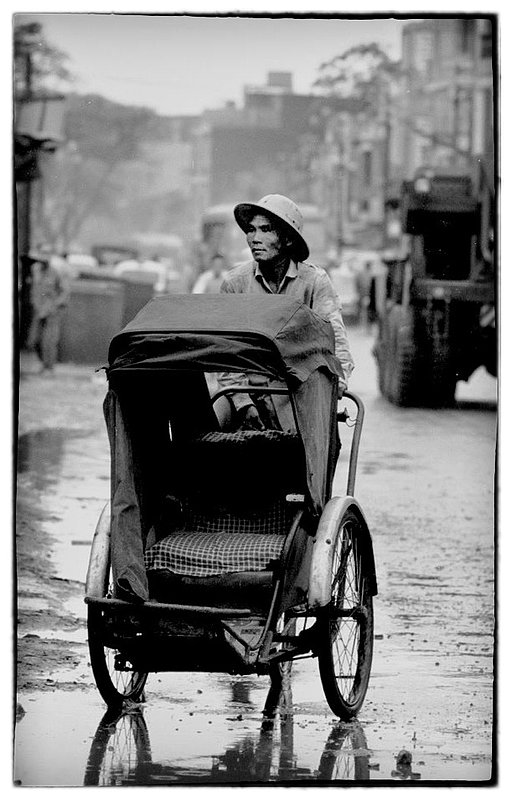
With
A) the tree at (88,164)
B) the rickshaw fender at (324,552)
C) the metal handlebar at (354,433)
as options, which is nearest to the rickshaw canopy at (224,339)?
the metal handlebar at (354,433)

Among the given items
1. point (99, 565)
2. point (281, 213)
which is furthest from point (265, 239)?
point (99, 565)

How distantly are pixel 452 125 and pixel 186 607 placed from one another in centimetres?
450

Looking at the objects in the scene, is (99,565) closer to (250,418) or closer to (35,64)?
(250,418)

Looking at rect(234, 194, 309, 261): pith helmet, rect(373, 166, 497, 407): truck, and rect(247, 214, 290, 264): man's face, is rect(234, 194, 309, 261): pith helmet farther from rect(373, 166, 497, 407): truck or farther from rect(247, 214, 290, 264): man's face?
rect(373, 166, 497, 407): truck

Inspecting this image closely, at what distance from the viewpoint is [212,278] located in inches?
468

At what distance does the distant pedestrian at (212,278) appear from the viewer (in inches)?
459

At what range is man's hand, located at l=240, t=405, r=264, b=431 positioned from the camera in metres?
7.04

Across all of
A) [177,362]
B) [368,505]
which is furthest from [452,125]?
[177,362]

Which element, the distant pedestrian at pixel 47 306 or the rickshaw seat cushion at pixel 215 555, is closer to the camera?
the rickshaw seat cushion at pixel 215 555

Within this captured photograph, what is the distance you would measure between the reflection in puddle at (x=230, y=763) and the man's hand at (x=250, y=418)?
1.25 m

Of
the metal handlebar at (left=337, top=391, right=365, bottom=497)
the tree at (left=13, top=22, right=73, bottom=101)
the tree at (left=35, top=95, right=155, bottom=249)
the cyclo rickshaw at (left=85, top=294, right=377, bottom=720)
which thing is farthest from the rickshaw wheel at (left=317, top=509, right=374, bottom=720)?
the tree at (left=35, top=95, right=155, bottom=249)

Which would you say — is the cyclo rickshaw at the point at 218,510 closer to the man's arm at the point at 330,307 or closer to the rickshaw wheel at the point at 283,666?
the rickshaw wheel at the point at 283,666

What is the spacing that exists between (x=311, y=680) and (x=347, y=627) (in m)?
0.40

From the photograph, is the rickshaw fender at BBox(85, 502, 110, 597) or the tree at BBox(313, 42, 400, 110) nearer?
the rickshaw fender at BBox(85, 502, 110, 597)
